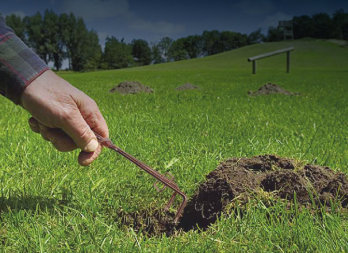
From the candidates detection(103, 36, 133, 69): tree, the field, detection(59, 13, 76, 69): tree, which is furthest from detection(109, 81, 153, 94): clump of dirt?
detection(59, 13, 76, 69): tree

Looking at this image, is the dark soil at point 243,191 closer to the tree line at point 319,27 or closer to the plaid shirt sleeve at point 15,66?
the plaid shirt sleeve at point 15,66

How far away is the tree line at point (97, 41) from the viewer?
3361 inches

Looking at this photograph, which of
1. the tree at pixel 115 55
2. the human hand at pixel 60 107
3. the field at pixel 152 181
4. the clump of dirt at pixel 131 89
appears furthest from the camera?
the tree at pixel 115 55

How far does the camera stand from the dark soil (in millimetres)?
2238

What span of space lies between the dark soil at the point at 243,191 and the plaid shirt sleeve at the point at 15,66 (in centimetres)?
112

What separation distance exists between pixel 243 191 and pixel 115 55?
274ft

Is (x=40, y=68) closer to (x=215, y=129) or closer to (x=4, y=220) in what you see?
(x=4, y=220)

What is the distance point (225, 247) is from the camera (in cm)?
183

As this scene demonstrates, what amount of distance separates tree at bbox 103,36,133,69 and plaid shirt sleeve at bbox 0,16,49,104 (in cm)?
8133

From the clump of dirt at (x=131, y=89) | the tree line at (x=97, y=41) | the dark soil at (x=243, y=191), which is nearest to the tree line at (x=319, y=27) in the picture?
the tree line at (x=97, y=41)

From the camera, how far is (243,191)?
7.45ft

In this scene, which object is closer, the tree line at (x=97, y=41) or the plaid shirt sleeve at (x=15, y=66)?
the plaid shirt sleeve at (x=15, y=66)

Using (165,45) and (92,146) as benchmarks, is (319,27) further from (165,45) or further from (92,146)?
(92,146)

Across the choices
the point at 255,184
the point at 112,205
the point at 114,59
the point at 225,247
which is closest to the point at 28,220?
the point at 112,205
